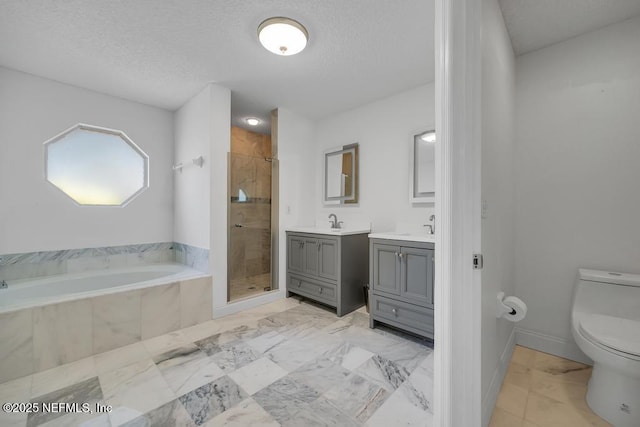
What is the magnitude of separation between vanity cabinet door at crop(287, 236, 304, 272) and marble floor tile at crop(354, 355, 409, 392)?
1.39 m

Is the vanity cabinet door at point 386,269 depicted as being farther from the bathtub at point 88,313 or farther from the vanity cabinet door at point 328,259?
the bathtub at point 88,313

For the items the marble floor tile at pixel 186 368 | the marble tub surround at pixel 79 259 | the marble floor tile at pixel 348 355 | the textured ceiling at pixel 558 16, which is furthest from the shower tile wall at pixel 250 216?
the textured ceiling at pixel 558 16

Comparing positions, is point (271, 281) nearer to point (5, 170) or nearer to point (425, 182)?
point (425, 182)

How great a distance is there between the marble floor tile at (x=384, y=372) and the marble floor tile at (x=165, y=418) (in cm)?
103

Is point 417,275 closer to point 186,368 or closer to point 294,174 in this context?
point 186,368

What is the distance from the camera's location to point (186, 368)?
5.63 feet

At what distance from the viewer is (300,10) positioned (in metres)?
1.59

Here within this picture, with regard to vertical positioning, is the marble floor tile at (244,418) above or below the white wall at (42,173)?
below

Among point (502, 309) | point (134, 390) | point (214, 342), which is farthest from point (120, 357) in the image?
point (502, 309)

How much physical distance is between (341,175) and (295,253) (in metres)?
1.14

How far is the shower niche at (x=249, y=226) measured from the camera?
2.77m

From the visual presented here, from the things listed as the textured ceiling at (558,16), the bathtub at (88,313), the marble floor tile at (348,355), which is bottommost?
the marble floor tile at (348,355)

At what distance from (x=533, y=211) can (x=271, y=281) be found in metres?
2.73

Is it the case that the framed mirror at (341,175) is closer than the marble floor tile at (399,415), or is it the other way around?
the marble floor tile at (399,415)
